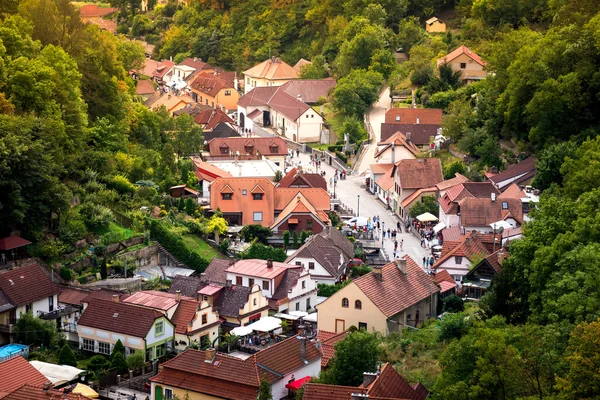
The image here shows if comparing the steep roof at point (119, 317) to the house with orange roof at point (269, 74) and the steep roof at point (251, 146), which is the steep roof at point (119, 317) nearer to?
the steep roof at point (251, 146)

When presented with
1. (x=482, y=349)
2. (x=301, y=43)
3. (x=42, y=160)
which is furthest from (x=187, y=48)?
(x=482, y=349)

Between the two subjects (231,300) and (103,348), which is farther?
(231,300)

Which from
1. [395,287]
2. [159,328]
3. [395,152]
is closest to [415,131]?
[395,152]

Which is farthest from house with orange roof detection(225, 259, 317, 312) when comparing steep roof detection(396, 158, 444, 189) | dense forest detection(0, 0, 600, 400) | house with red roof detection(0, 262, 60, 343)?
steep roof detection(396, 158, 444, 189)

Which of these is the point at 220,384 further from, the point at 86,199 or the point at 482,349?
the point at 86,199

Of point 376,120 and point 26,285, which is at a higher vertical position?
point 376,120

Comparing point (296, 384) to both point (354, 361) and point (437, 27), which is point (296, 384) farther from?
point (437, 27)

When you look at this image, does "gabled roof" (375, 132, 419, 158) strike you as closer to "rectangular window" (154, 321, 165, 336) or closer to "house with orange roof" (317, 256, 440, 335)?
"house with orange roof" (317, 256, 440, 335)
